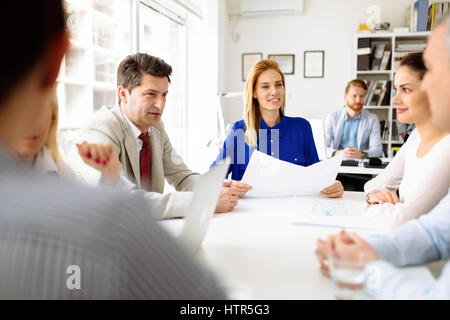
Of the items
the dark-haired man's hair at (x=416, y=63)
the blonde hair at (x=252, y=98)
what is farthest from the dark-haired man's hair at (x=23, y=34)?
the blonde hair at (x=252, y=98)

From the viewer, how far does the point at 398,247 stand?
33.9 inches

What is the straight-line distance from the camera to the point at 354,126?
4.30m

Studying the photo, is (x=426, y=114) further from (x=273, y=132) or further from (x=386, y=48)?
(x=386, y=48)

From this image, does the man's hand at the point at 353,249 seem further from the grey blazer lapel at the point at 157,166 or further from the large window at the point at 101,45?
the large window at the point at 101,45

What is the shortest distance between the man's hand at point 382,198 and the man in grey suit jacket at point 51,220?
1203mm

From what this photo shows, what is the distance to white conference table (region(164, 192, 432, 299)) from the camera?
778 millimetres

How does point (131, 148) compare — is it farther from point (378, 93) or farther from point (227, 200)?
point (378, 93)

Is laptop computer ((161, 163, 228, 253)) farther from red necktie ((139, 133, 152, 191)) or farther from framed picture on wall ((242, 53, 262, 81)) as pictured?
framed picture on wall ((242, 53, 262, 81))

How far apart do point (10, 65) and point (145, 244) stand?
0.73ft

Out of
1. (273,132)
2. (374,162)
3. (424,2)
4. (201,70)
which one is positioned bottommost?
(374,162)

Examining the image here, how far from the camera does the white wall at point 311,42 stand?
5.15m

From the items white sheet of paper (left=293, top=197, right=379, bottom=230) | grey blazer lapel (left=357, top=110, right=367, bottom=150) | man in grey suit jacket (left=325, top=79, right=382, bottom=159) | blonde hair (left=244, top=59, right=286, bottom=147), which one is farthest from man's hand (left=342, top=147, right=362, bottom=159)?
white sheet of paper (left=293, top=197, right=379, bottom=230)
